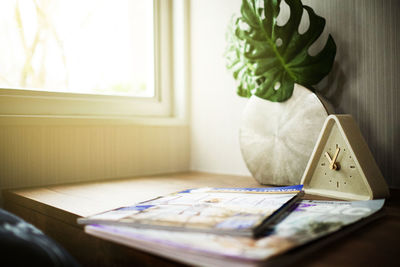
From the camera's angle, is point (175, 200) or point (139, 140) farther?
point (139, 140)

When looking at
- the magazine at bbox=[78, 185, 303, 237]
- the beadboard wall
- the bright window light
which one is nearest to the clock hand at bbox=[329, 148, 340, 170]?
the magazine at bbox=[78, 185, 303, 237]

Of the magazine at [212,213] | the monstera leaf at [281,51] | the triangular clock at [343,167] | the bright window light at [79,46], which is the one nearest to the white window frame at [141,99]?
the bright window light at [79,46]

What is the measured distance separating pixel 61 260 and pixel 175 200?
0.28 m

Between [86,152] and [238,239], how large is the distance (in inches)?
36.4

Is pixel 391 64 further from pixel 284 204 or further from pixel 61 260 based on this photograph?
pixel 61 260

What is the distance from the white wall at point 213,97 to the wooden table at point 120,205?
183 mm

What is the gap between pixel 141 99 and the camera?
4.84 feet

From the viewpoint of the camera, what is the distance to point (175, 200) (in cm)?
70

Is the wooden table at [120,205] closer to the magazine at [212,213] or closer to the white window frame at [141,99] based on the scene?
the magazine at [212,213]

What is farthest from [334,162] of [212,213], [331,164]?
[212,213]

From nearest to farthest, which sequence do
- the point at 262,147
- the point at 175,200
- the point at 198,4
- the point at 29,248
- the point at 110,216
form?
1. the point at 29,248
2. the point at 110,216
3. the point at 175,200
4. the point at 262,147
5. the point at 198,4

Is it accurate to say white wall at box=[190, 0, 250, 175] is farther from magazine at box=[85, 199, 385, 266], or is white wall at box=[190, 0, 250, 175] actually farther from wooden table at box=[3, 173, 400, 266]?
magazine at box=[85, 199, 385, 266]

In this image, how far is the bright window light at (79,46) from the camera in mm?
1200

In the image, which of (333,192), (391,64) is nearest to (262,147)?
(333,192)
